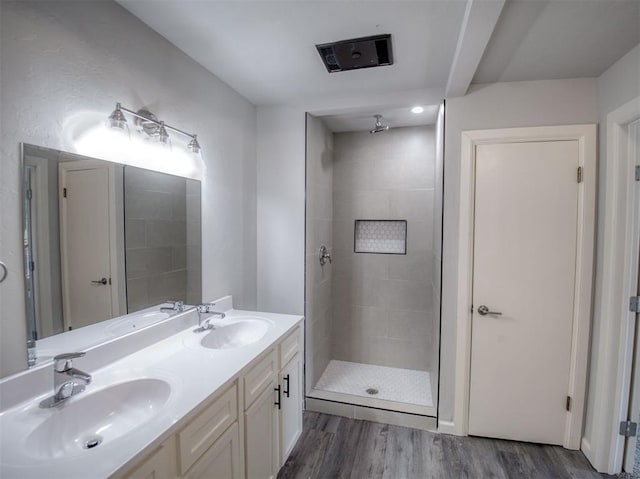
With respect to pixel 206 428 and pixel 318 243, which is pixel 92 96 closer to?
pixel 206 428

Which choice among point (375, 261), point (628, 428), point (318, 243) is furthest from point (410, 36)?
point (628, 428)

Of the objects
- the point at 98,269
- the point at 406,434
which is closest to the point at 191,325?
the point at 98,269

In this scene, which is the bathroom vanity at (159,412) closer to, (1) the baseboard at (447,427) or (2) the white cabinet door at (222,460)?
(2) the white cabinet door at (222,460)

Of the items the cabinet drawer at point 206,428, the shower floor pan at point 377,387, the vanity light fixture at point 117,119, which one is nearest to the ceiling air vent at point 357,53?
the vanity light fixture at point 117,119

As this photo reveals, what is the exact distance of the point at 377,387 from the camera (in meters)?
2.77

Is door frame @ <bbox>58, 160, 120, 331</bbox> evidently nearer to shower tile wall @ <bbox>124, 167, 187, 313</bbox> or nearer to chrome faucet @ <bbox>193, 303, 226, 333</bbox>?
shower tile wall @ <bbox>124, 167, 187, 313</bbox>

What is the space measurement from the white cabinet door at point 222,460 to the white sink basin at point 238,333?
22.0 inches

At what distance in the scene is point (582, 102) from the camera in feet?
6.34

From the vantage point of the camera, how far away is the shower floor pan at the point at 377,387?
2.44m

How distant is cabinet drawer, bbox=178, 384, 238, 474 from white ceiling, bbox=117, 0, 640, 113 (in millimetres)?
1670

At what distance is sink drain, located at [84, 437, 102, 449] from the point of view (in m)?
1.01

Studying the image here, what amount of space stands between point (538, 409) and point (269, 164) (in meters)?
2.59

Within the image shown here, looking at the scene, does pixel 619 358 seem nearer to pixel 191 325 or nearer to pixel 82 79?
pixel 191 325

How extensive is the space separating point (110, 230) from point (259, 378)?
0.96 m
